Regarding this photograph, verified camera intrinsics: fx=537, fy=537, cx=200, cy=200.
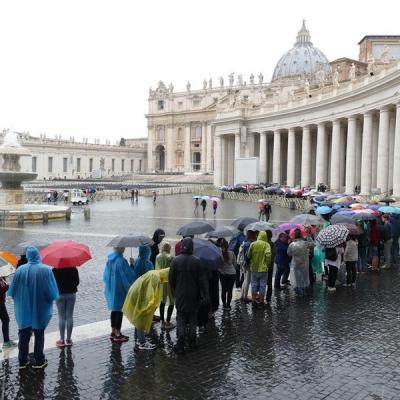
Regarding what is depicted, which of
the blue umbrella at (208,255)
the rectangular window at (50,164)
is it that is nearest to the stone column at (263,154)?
the blue umbrella at (208,255)

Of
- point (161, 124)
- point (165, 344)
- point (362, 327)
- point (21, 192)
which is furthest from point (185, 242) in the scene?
point (161, 124)

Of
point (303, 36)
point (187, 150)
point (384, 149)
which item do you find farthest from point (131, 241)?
point (303, 36)

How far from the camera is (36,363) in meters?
6.77

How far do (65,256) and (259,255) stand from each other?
142 inches

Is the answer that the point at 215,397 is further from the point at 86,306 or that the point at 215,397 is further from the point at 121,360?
the point at 86,306

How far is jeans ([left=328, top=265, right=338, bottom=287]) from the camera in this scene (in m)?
11.2

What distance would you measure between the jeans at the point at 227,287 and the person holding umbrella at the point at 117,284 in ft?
7.04

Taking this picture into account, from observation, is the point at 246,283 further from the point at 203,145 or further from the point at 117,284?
the point at 203,145

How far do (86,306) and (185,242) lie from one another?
11.2 ft

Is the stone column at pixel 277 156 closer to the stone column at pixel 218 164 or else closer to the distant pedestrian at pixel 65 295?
the stone column at pixel 218 164

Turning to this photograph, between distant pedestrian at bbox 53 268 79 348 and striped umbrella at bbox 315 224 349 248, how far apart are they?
17.9 ft

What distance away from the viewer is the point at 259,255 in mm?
9523

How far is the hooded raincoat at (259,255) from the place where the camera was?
9508 mm

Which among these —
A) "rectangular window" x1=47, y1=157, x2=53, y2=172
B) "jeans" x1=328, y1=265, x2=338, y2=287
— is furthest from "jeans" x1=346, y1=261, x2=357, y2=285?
"rectangular window" x1=47, y1=157, x2=53, y2=172
